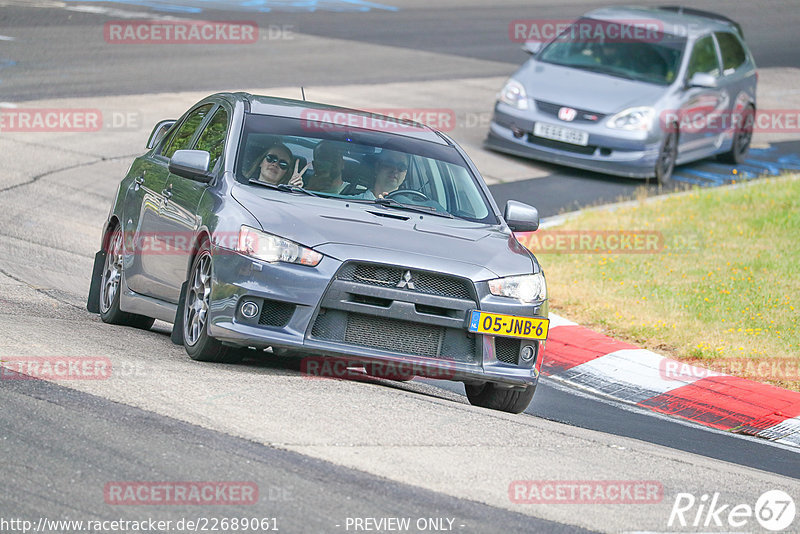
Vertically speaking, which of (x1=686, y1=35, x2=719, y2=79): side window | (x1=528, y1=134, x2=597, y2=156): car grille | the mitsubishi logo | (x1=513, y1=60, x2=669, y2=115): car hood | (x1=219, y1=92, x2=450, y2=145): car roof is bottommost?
(x1=528, y1=134, x2=597, y2=156): car grille

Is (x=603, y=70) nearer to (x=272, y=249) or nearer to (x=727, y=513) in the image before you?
(x=272, y=249)

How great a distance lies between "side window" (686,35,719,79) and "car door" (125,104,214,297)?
10.8 m

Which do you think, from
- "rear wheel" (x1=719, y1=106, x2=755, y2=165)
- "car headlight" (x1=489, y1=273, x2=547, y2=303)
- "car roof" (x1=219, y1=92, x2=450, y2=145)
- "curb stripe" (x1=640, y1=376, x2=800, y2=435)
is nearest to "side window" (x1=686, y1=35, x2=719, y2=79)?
"rear wheel" (x1=719, y1=106, x2=755, y2=165)

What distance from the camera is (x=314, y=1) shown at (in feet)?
109

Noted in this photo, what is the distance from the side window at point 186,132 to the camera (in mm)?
9875

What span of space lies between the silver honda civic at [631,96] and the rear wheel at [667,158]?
2 centimetres

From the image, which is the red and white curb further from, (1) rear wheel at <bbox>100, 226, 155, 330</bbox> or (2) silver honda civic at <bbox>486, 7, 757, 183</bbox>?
(2) silver honda civic at <bbox>486, 7, 757, 183</bbox>

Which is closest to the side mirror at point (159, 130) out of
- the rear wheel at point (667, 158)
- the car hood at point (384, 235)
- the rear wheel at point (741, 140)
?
the car hood at point (384, 235)

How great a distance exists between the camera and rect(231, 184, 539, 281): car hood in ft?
25.8

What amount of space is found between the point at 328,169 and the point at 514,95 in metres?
10.3

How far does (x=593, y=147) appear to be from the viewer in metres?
18.3

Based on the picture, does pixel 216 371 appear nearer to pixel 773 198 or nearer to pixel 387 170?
pixel 387 170

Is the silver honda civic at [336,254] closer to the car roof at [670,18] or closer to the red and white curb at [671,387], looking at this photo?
the red and white curb at [671,387]

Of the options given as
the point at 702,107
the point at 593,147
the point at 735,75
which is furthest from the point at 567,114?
the point at 735,75
